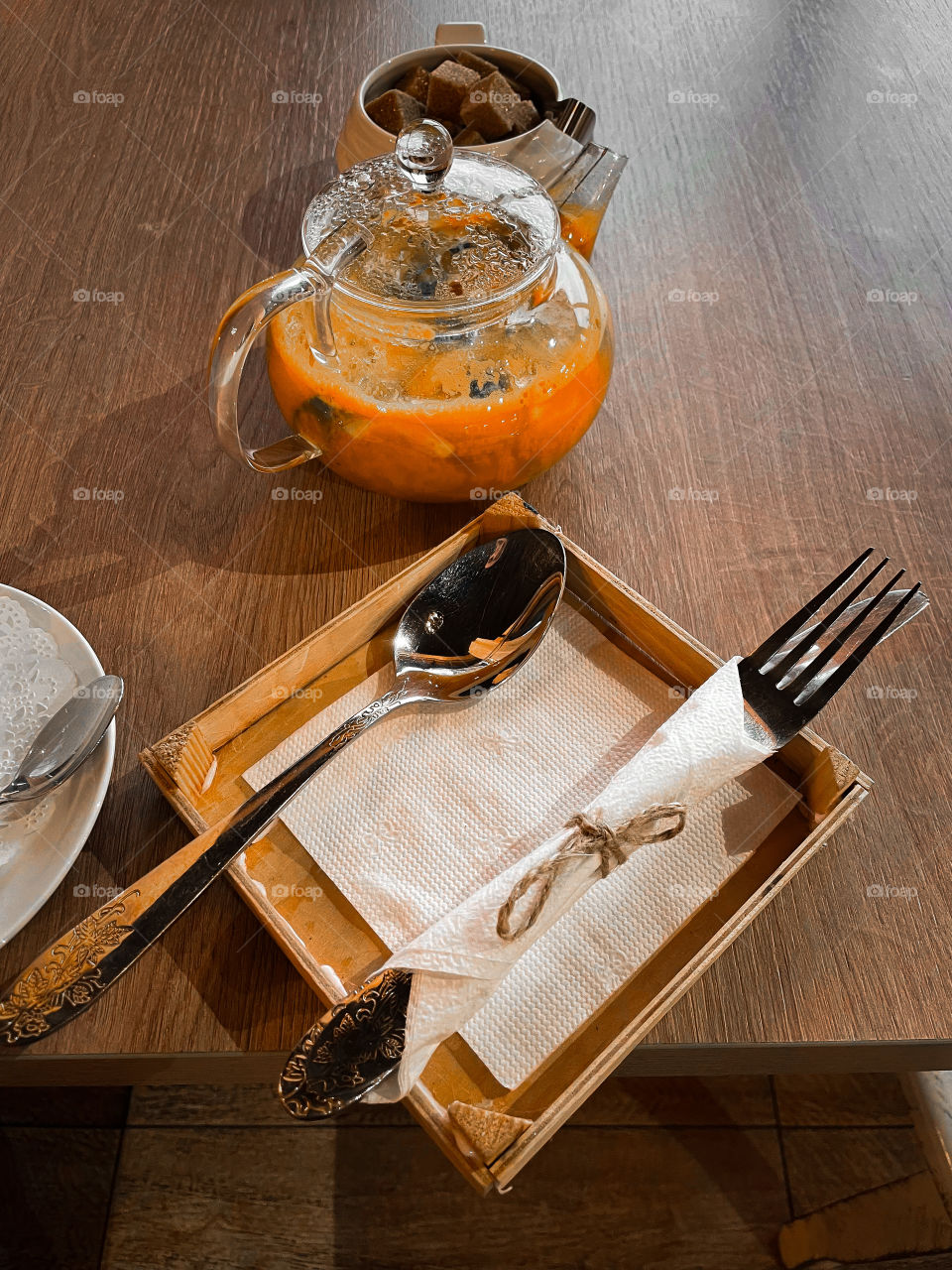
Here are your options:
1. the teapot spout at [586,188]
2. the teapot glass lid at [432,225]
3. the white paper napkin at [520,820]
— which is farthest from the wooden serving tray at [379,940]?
the teapot spout at [586,188]

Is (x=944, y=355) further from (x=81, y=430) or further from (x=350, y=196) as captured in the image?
(x=81, y=430)

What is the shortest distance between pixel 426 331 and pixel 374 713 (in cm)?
24

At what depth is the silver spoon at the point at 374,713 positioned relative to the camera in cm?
49

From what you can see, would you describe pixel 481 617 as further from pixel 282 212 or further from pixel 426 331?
pixel 282 212

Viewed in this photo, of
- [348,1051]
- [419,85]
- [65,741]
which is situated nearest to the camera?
[348,1051]

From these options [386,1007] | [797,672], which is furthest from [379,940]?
[797,672]

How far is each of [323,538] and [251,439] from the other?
4.7 inches

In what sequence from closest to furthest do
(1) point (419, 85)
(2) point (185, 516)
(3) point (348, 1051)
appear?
→ (3) point (348, 1051)
(2) point (185, 516)
(1) point (419, 85)

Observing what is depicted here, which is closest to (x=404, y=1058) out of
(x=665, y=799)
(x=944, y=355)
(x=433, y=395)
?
(x=665, y=799)

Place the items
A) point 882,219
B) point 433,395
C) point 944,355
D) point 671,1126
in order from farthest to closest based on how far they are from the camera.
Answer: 1. point 671,1126
2. point 882,219
3. point 944,355
4. point 433,395

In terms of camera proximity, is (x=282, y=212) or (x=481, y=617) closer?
(x=481, y=617)

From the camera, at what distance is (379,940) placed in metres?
0.53

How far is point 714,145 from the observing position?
1041mm

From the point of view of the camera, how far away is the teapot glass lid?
1.92 ft
